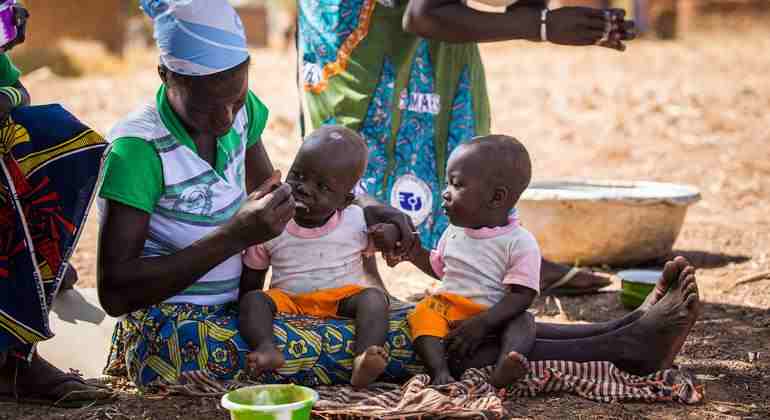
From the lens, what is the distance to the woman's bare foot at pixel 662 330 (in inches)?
120

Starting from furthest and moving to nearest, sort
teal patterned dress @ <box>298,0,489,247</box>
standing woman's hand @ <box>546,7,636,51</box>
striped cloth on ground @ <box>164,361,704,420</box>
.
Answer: teal patterned dress @ <box>298,0,489,247</box>
standing woman's hand @ <box>546,7,636,51</box>
striped cloth on ground @ <box>164,361,704,420</box>

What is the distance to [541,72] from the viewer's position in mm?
12898

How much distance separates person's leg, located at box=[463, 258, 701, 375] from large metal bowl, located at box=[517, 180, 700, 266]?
5.70 ft

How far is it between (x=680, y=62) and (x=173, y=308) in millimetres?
11487

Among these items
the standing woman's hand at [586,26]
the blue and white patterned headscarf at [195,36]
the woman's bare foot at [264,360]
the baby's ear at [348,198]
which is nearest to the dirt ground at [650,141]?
the woman's bare foot at [264,360]

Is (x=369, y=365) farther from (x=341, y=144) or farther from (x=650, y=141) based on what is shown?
(x=650, y=141)

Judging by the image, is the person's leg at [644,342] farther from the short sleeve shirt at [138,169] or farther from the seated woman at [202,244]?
the short sleeve shirt at [138,169]

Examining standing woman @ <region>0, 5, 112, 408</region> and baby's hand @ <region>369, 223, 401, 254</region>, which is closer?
standing woman @ <region>0, 5, 112, 408</region>

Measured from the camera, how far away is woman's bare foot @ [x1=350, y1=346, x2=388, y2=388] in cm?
281

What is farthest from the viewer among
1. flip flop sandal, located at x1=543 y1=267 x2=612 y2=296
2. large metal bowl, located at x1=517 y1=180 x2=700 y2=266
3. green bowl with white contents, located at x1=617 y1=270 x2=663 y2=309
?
large metal bowl, located at x1=517 y1=180 x2=700 y2=266

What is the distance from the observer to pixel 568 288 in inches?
176

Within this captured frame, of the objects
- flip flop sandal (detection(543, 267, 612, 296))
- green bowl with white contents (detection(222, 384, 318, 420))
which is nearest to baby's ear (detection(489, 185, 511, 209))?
green bowl with white contents (detection(222, 384, 318, 420))

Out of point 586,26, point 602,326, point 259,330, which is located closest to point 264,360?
point 259,330

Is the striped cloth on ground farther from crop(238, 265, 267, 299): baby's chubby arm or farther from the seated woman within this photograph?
crop(238, 265, 267, 299): baby's chubby arm
